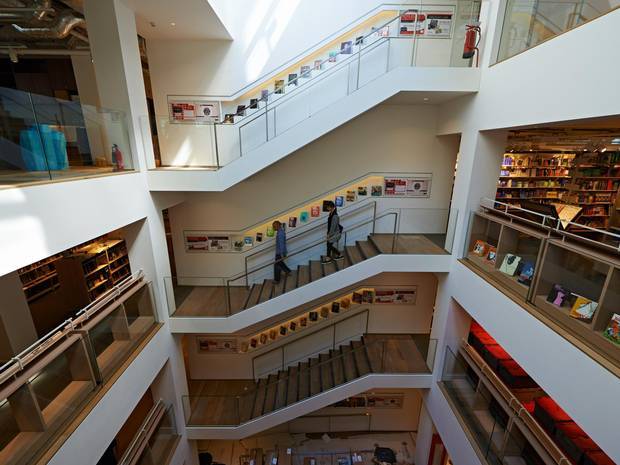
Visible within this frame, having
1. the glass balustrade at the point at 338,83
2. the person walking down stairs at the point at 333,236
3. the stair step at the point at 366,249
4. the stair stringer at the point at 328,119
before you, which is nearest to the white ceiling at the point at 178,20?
the glass balustrade at the point at 338,83

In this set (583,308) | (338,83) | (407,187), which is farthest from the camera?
(407,187)

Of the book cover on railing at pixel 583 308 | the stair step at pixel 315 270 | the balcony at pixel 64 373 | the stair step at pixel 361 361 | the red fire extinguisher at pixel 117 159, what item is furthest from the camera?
the stair step at pixel 361 361

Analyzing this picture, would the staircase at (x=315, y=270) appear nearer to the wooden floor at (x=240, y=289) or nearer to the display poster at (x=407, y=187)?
the wooden floor at (x=240, y=289)

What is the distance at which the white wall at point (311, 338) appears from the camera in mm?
6855

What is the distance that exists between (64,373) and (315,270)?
151 inches

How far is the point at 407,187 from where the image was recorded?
20.6 feet

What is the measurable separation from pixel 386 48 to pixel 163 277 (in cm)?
519

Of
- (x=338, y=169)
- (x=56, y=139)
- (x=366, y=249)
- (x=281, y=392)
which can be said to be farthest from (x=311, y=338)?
(x=56, y=139)

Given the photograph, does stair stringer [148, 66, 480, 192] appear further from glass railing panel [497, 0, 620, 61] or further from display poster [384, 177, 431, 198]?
display poster [384, 177, 431, 198]

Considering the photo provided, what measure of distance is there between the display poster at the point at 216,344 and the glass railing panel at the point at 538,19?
726cm

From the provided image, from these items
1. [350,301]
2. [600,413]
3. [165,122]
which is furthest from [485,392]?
[165,122]

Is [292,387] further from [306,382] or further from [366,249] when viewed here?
[366,249]

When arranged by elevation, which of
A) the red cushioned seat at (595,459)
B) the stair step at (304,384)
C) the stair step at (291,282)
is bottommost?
the stair step at (304,384)

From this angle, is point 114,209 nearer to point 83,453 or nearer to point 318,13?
point 83,453
